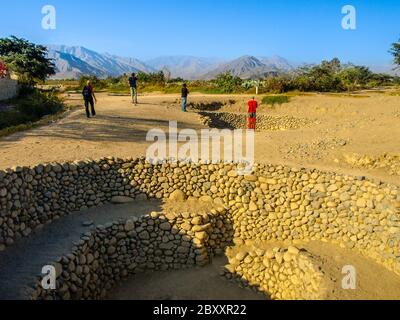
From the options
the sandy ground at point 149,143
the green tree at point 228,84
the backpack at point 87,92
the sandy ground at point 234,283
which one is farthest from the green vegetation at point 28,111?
the green tree at point 228,84

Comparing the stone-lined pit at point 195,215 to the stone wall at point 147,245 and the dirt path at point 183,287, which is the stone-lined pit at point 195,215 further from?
the dirt path at point 183,287

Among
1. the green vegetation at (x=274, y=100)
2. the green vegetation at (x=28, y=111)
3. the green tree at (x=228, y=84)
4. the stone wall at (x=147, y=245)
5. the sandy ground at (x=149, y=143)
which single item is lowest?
the stone wall at (x=147, y=245)

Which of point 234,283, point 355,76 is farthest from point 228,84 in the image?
point 234,283

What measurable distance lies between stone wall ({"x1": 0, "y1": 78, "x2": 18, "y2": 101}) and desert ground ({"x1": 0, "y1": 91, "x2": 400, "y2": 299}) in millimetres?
8070

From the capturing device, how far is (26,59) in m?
36.9

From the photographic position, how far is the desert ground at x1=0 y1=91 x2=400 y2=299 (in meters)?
9.86

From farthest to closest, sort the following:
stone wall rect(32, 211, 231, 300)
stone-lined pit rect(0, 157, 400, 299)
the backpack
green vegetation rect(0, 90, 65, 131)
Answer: green vegetation rect(0, 90, 65, 131) < the backpack < stone wall rect(32, 211, 231, 300) < stone-lined pit rect(0, 157, 400, 299)

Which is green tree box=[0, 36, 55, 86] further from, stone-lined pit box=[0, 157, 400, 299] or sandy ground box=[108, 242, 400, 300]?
sandy ground box=[108, 242, 400, 300]

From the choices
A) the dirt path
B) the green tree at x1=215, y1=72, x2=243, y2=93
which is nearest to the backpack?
the dirt path

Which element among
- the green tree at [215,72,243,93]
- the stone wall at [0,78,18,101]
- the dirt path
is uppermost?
the green tree at [215,72,243,93]

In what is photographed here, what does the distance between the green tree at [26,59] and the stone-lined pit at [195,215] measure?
27054mm

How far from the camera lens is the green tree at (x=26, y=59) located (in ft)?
119
